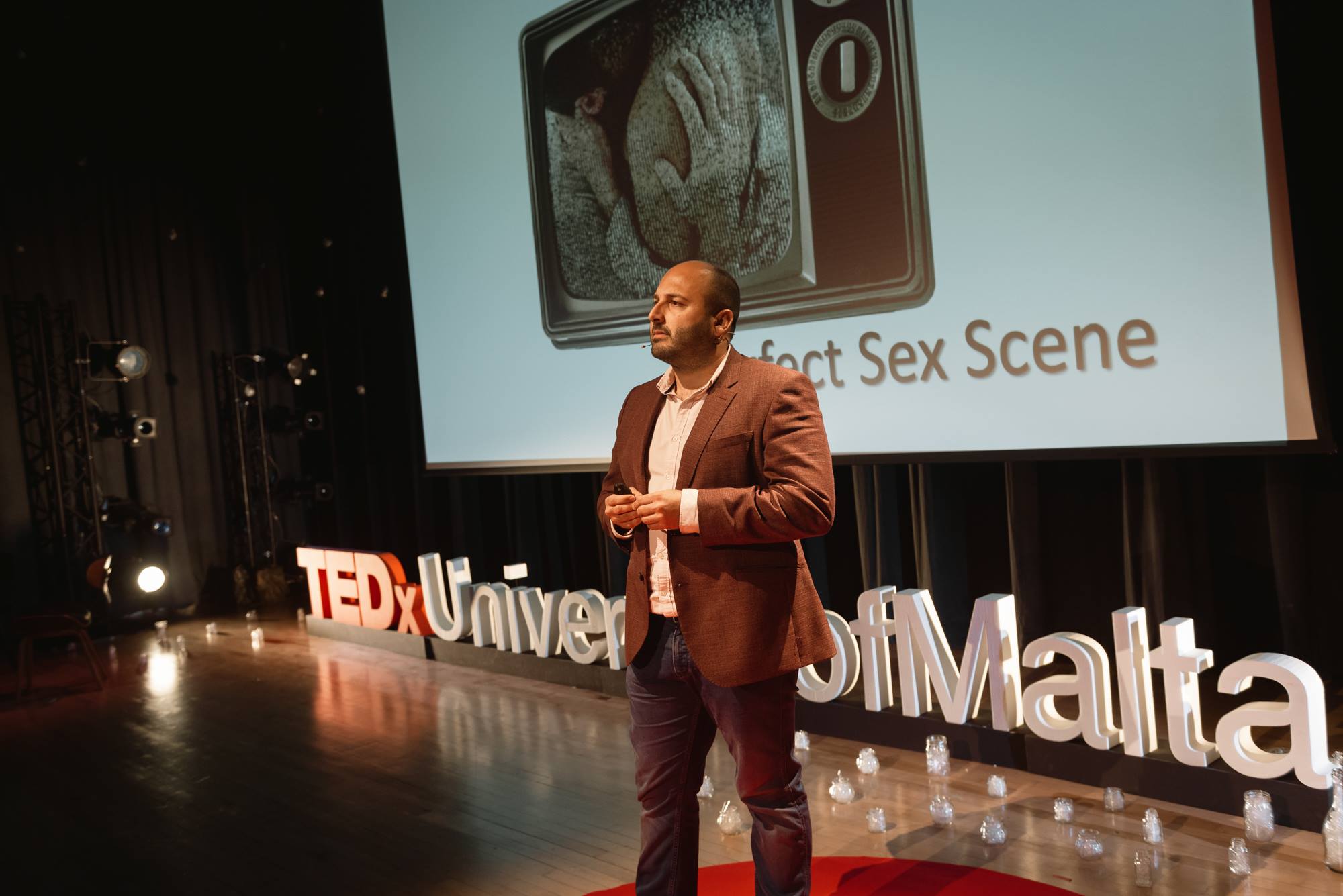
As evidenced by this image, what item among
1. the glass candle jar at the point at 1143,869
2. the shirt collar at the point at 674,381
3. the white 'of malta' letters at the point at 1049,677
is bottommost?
the glass candle jar at the point at 1143,869

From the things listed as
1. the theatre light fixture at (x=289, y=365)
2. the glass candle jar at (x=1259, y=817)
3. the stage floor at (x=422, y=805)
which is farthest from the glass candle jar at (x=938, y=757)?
the theatre light fixture at (x=289, y=365)

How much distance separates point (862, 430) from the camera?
3979 mm

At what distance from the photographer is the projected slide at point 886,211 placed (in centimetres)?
306

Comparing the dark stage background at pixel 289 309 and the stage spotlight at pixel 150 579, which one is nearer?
the dark stage background at pixel 289 309

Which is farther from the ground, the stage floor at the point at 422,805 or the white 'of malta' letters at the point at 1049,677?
the white 'of malta' letters at the point at 1049,677

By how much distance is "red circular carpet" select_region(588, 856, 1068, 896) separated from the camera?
267cm

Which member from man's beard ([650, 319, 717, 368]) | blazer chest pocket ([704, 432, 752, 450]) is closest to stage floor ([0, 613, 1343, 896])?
blazer chest pocket ([704, 432, 752, 450])

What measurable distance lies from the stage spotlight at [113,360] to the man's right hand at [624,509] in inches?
257

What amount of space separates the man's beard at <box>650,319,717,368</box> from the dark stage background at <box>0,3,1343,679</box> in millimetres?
2614

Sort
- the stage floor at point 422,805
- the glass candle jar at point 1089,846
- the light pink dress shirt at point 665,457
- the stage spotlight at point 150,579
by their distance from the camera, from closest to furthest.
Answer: the light pink dress shirt at point 665,457 < the glass candle jar at point 1089,846 < the stage floor at point 422,805 < the stage spotlight at point 150,579

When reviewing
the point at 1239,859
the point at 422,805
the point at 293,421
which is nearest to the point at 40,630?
the point at 293,421

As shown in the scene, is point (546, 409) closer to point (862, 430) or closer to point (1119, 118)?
point (862, 430)

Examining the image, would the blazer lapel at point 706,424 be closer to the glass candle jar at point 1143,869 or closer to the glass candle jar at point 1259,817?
the glass candle jar at point 1143,869

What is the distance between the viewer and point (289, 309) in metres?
8.49
